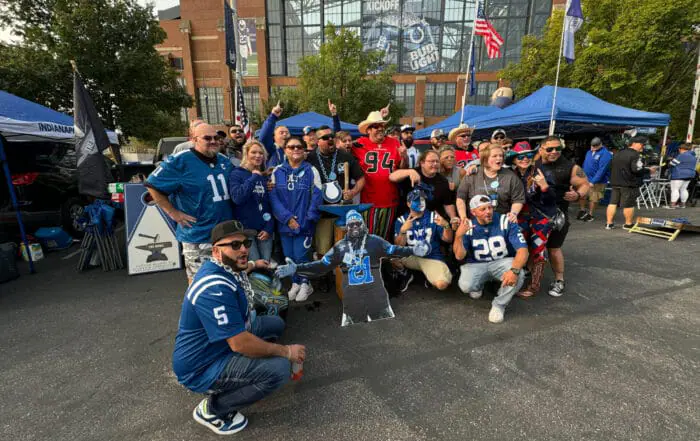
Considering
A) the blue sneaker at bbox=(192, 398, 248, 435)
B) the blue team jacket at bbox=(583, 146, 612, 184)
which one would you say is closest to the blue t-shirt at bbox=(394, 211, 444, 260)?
the blue sneaker at bbox=(192, 398, 248, 435)

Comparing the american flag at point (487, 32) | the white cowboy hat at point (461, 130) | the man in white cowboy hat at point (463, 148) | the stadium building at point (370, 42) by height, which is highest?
the stadium building at point (370, 42)

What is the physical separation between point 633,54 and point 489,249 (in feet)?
48.1

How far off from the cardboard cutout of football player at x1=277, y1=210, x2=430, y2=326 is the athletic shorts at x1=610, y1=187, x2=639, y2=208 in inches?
271

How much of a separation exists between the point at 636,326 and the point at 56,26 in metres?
17.7

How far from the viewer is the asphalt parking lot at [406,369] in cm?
203

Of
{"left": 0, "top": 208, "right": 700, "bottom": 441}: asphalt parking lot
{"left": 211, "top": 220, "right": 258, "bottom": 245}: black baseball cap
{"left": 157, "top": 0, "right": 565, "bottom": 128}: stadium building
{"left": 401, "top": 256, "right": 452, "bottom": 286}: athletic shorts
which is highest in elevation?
{"left": 157, "top": 0, "right": 565, "bottom": 128}: stadium building

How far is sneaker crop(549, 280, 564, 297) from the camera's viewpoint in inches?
157

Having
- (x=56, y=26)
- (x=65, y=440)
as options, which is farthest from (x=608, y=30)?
(x=56, y=26)

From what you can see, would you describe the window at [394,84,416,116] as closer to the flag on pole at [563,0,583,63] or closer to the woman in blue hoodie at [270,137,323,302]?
the flag on pole at [563,0,583,63]

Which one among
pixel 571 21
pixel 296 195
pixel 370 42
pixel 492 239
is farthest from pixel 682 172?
pixel 370 42

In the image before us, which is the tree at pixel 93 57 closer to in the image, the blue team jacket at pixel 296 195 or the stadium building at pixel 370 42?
the blue team jacket at pixel 296 195

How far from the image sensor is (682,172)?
388 inches

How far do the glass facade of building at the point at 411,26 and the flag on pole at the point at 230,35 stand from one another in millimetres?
27269

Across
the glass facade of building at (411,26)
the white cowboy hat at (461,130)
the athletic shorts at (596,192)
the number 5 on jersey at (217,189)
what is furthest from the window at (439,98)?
the number 5 on jersey at (217,189)
